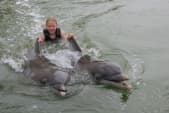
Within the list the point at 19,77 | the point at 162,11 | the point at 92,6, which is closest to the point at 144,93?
the point at 19,77

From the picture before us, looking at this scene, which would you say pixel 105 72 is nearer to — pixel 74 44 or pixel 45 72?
pixel 45 72

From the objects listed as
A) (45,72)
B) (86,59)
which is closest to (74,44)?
(86,59)

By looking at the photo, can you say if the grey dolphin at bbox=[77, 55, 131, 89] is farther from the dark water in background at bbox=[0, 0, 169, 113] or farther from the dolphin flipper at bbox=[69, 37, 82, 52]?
the dolphin flipper at bbox=[69, 37, 82, 52]

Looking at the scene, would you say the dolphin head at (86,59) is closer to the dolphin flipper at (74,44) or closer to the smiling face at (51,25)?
the dolphin flipper at (74,44)

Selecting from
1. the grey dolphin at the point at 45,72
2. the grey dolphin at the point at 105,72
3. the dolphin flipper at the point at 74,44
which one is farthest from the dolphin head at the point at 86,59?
the dolphin flipper at the point at 74,44

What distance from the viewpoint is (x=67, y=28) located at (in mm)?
10711

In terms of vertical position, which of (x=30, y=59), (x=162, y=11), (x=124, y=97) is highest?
(x=162, y=11)

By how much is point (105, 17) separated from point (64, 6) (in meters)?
1.77

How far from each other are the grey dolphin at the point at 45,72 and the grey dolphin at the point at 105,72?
1.47 feet

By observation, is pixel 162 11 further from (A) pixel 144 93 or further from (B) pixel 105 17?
(A) pixel 144 93

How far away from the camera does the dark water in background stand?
689cm

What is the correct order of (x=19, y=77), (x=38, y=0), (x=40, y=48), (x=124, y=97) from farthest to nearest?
(x=38, y=0), (x=40, y=48), (x=19, y=77), (x=124, y=97)

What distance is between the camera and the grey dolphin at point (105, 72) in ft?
23.5

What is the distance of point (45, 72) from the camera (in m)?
7.35
